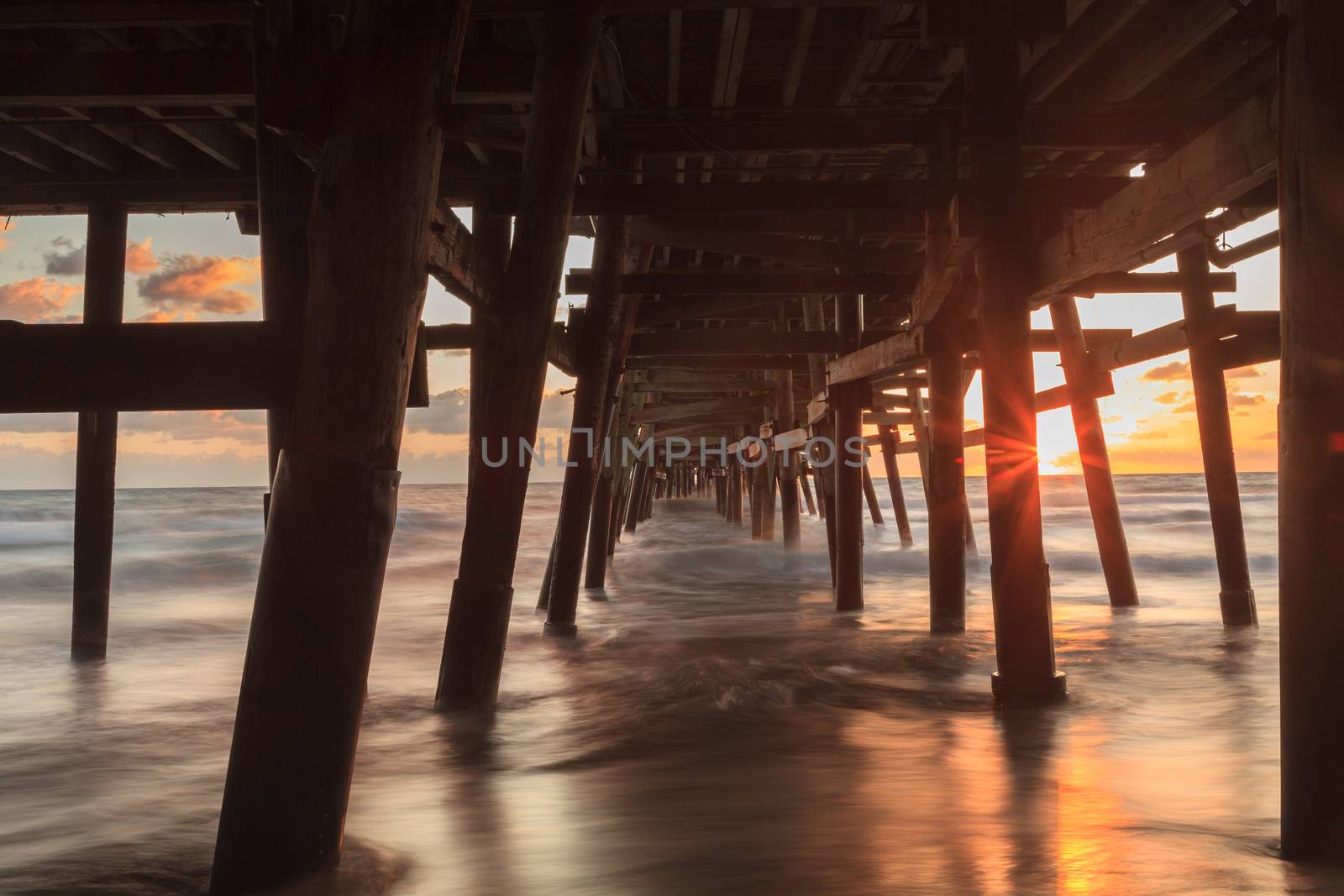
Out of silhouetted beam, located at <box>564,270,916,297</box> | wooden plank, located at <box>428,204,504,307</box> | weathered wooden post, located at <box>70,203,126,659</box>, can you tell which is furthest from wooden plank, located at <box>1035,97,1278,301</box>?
weathered wooden post, located at <box>70,203,126,659</box>

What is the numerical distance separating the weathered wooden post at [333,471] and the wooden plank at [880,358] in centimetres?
443

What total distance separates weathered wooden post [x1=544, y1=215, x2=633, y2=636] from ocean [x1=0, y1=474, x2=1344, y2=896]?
47 centimetres

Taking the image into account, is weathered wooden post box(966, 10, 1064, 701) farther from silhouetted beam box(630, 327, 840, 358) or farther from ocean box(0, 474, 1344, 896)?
silhouetted beam box(630, 327, 840, 358)

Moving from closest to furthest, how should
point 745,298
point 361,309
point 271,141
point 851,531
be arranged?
point 361,309, point 271,141, point 851,531, point 745,298

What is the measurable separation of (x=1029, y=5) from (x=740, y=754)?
330 cm

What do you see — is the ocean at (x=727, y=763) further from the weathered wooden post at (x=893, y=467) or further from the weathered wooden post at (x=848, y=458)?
the weathered wooden post at (x=893, y=467)

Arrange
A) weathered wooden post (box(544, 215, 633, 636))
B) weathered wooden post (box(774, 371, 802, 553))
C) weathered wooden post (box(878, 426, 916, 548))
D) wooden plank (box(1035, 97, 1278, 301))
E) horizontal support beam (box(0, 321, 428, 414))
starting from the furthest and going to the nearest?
weathered wooden post (box(878, 426, 916, 548)) → weathered wooden post (box(774, 371, 802, 553)) → weathered wooden post (box(544, 215, 633, 636)) → wooden plank (box(1035, 97, 1278, 301)) → horizontal support beam (box(0, 321, 428, 414))

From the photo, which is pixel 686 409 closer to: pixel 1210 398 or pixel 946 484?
pixel 946 484

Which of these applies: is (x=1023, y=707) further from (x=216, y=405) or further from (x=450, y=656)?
(x=216, y=405)

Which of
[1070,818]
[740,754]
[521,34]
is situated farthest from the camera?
[521,34]

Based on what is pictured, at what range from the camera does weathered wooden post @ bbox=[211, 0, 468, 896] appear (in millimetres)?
2262

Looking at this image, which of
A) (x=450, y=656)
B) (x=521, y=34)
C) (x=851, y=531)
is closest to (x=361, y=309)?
(x=450, y=656)

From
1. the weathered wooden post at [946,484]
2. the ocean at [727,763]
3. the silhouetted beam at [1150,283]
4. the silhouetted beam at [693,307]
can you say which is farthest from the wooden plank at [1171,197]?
the silhouetted beam at [693,307]

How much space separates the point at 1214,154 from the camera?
9.62ft
